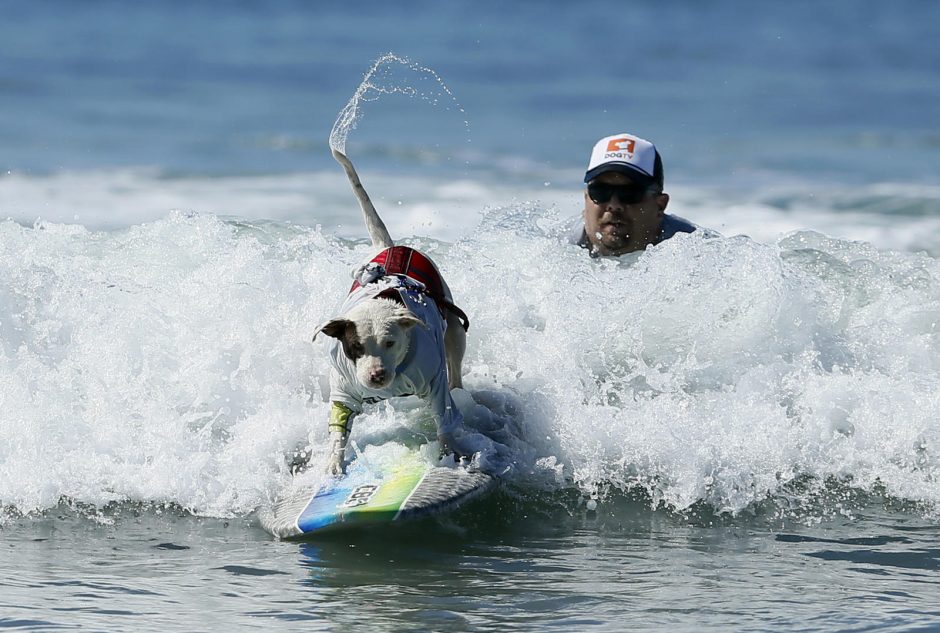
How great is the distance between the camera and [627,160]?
839cm

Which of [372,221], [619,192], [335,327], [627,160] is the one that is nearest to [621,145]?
[627,160]

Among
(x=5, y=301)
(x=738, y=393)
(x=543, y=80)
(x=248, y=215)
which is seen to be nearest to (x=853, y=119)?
(x=543, y=80)

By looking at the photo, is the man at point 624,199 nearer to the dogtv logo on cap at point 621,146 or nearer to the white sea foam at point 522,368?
the dogtv logo on cap at point 621,146

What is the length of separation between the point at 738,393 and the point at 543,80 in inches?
730

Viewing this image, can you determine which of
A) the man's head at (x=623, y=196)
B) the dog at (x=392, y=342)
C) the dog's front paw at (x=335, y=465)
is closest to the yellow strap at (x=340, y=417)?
the dog at (x=392, y=342)

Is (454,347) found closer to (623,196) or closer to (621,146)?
(623,196)

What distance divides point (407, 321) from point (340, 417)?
0.75 metres

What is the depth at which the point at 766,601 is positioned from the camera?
504 cm

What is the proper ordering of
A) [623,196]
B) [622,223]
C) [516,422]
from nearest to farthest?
[516,422] → [623,196] → [622,223]

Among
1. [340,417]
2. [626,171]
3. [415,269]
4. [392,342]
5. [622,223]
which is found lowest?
[340,417]

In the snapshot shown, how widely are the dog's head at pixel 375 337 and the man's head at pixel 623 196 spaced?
3048mm

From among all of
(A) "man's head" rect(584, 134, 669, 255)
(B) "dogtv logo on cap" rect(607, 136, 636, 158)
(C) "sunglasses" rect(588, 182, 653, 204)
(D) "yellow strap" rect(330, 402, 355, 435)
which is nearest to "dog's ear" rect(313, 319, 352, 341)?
(D) "yellow strap" rect(330, 402, 355, 435)

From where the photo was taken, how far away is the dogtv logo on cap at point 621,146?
333 inches

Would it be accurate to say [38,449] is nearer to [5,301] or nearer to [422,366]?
[5,301]
